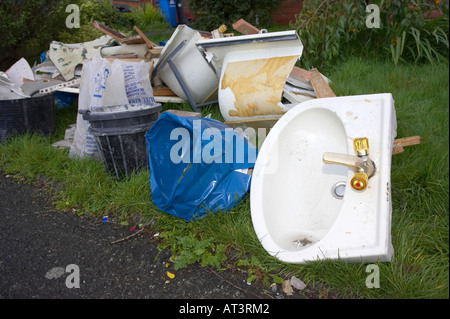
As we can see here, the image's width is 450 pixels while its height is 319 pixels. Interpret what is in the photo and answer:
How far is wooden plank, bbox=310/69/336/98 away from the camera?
3.03 metres

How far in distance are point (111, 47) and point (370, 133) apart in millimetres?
3118

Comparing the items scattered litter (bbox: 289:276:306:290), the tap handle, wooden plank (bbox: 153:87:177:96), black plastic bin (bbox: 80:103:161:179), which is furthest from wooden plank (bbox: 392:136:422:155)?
wooden plank (bbox: 153:87:177:96)

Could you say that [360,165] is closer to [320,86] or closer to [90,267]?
[320,86]

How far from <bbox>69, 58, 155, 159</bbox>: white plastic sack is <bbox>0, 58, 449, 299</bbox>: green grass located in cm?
19

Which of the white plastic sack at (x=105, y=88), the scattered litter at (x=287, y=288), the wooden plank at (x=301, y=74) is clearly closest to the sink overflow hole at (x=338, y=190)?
the scattered litter at (x=287, y=288)

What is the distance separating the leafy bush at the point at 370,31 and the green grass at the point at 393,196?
0.22m

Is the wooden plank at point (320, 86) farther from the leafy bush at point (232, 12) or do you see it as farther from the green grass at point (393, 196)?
the leafy bush at point (232, 12)

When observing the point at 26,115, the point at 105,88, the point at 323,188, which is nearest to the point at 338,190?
the point at 323,188

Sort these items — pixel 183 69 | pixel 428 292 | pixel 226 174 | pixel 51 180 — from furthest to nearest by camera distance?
1. pixel 183 69
2. pixel 51 180
3. pixel 226 174
4. pixel 428 292

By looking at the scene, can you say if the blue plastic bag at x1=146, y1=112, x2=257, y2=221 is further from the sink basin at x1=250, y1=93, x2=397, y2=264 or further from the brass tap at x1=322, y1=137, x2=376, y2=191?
the brass tap at x1=322, y1=137, x2=376, y2=191

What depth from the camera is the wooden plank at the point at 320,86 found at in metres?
3.03

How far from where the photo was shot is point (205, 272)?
221cm
